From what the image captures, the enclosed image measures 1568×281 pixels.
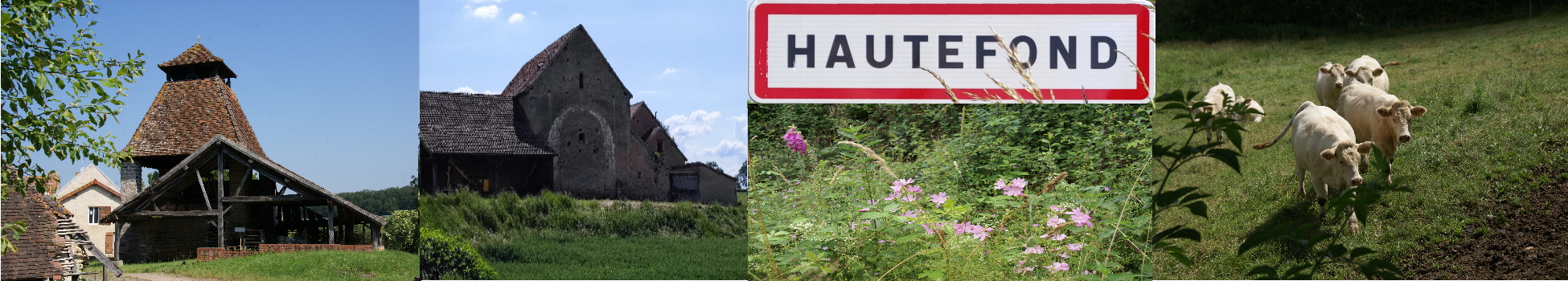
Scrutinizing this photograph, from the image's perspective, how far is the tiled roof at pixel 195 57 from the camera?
1694cm

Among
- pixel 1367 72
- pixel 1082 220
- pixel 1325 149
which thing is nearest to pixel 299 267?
pixel 1325 149

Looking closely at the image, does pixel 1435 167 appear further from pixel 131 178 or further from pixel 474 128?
pixel 131 178

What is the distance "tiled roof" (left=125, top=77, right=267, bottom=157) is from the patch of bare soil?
17809 millimetres

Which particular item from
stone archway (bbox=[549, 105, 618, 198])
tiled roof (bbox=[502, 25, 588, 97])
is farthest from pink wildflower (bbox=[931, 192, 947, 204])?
stone archway (bbox=[549, 105, 618, 198])

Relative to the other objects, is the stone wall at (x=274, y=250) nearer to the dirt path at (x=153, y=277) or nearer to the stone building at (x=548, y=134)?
the dirt path at (x=153, y=277)

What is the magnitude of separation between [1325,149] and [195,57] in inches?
770

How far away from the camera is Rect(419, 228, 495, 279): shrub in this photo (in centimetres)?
483

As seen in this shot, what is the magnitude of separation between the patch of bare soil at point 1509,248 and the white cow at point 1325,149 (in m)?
0.69

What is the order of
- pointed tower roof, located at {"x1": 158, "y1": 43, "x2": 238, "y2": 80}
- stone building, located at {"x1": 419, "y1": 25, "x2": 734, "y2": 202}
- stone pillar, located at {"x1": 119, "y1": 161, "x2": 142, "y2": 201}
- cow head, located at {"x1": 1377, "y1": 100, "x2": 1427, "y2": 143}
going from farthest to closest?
1. pointed tower roof, located at {"x1": 158, "y1": 43, "x2": 238, "y2": 80}
2. stone pillar, located at {"x1": 119, "y1": 161, "x2": 142, "y2": 201}
3. cow head, located at {"x1": 1377, "y1": 100, "x2": 1427, "y2": 143}
4. stone building, located at {"x1": 419, "y1": 25, "x2": 734, "y2": 202}

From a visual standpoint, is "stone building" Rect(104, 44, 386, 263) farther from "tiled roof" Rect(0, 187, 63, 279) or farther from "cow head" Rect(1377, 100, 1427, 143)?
"cow head" Rect(1377, 100, 1427, 143)

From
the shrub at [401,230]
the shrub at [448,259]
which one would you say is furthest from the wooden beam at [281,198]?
the shrub at [448,259]

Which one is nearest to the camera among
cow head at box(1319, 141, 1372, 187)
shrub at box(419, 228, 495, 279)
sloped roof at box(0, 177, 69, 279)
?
shrub at box(419, 228, 495, 279)

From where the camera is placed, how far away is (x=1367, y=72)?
427 inches

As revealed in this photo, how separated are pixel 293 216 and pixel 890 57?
55.6ft
